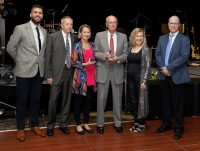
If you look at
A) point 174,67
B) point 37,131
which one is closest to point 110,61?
point 174,67

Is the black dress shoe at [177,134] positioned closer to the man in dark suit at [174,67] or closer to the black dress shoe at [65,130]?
the man in dark suit at [174,67]

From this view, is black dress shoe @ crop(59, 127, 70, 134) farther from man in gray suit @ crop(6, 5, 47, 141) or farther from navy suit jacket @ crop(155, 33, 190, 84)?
navy suit jacket @ crop(155, 33, 190, 84)

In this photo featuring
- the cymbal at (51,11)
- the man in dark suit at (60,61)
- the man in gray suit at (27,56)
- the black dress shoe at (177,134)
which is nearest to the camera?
the man in gray suit at (27,56)

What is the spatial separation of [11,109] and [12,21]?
5.84 meters

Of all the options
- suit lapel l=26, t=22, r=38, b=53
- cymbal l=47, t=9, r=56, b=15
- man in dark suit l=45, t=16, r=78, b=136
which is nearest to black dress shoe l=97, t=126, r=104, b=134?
man in dark suit l=45, t=16, r=78, b=136

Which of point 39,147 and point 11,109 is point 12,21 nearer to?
point 11,109

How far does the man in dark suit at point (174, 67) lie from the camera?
3.97 meters

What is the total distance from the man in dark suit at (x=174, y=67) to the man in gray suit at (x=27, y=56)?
145 centimetres

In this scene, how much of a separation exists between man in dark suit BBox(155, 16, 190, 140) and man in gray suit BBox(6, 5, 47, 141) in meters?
1.45

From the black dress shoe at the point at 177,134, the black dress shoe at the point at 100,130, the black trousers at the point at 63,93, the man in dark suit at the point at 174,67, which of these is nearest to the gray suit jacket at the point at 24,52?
the black trousers at the point at 63,93

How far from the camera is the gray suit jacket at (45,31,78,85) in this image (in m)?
3.90

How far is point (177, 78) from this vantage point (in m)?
4.00

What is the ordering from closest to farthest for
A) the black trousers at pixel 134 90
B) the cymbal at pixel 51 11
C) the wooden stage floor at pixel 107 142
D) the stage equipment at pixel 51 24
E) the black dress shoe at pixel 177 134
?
the wooden stage floor at pixel 107 142 < the black dress shoe at pixel 177 134 < the black trousers at pixel 134 90 < the stage equipment at pixel 51 24 < the cymbal at pixel 51 11

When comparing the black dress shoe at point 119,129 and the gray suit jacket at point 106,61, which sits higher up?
the gray suit jacket at point 106,61
